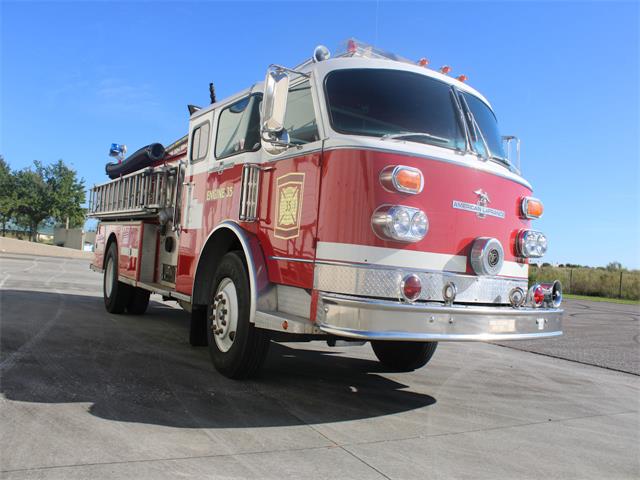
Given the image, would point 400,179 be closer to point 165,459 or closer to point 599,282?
point 165,459

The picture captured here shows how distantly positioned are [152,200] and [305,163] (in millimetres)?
3774

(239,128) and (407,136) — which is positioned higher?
(239,128)

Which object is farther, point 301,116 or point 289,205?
point 301,116

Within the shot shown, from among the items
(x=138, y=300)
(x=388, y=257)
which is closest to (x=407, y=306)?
(x=388, y=257)

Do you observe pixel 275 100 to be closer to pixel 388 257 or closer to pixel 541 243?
pixel 388 257

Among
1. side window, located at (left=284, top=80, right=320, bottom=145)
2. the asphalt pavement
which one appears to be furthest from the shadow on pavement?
side window, located at (left=284, top=80, right=320, bottom=145)

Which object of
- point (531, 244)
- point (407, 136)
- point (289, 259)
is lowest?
point (289, 259)

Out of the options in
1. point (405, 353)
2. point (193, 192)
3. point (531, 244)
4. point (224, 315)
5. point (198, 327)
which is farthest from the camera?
point (193, 192)

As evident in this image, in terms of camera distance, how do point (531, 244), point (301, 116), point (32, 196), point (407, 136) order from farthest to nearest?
point (32, 196) → point (531, 244) → point (301, 116) → point (407, 136)

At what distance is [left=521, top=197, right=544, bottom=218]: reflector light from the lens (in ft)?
15.2

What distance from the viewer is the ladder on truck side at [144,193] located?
6.99 metres

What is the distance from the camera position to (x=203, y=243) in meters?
5.57

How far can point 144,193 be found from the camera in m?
7.48

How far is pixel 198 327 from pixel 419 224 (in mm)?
2951
